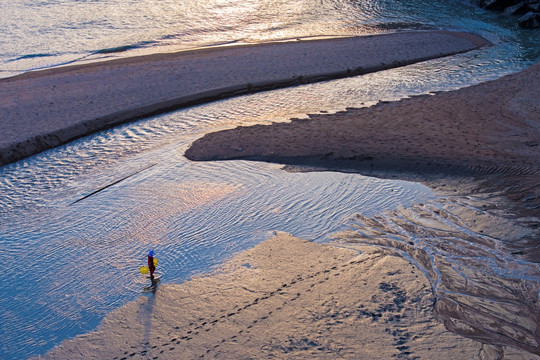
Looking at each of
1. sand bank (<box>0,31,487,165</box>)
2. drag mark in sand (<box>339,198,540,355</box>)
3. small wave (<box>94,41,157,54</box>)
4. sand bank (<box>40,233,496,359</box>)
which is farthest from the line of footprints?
small wave (<box>94,41,157,54</box>)

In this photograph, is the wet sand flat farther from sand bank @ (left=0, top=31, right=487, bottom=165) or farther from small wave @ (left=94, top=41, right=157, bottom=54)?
small wave @ (left=94, top=41, right=157, bottom=54)

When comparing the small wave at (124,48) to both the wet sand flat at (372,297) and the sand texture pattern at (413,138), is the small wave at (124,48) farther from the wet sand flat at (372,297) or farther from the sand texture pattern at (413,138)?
the wet sand flat at (372,297)

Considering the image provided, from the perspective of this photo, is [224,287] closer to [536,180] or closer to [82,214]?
[82,214]

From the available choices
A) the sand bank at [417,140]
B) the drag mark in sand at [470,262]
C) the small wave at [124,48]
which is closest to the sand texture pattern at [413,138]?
the sand bank at [417,140]

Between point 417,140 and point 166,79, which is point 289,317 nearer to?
point 417,140

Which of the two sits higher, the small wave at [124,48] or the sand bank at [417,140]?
the small wave at [124,48]

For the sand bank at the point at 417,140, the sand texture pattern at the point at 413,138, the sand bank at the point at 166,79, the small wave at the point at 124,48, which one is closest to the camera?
the sand bank at the point at 417,140

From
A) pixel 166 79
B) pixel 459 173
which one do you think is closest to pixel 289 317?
pixel 459 173
